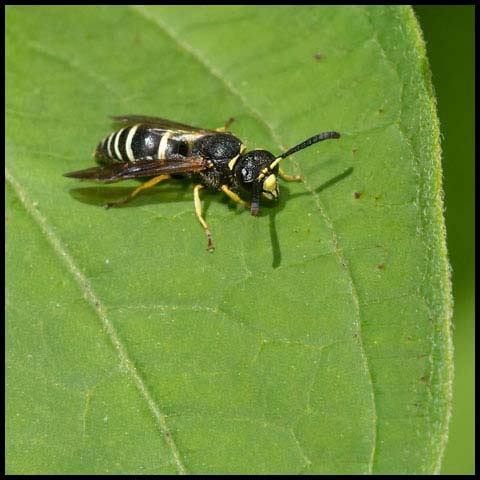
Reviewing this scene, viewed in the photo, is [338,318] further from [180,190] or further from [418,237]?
[180,190]

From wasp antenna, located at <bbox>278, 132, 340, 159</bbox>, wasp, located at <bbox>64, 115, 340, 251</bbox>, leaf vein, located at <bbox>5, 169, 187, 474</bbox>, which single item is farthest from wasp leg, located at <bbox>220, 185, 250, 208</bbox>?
leaf vein, located at <bbox>5, 169, 187, 474</bbox>

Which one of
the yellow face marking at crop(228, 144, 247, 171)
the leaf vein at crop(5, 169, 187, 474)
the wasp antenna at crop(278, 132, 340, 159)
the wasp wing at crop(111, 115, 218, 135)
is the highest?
the wasp antenna at crop(278, 132, 340, 159)

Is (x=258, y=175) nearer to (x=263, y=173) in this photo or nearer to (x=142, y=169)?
(x=263, y=173)

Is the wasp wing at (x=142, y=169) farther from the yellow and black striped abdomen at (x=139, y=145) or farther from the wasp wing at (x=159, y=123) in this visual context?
the wasp wing at (x=159, y=123)

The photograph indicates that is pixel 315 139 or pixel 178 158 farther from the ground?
pixel 315 139

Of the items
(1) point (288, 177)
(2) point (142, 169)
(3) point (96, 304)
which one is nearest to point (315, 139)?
(1) point (288, 177)

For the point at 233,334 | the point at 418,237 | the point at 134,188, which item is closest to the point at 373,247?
the point at 418,237

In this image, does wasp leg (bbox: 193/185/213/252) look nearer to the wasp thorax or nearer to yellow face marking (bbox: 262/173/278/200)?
the wasp thorax
